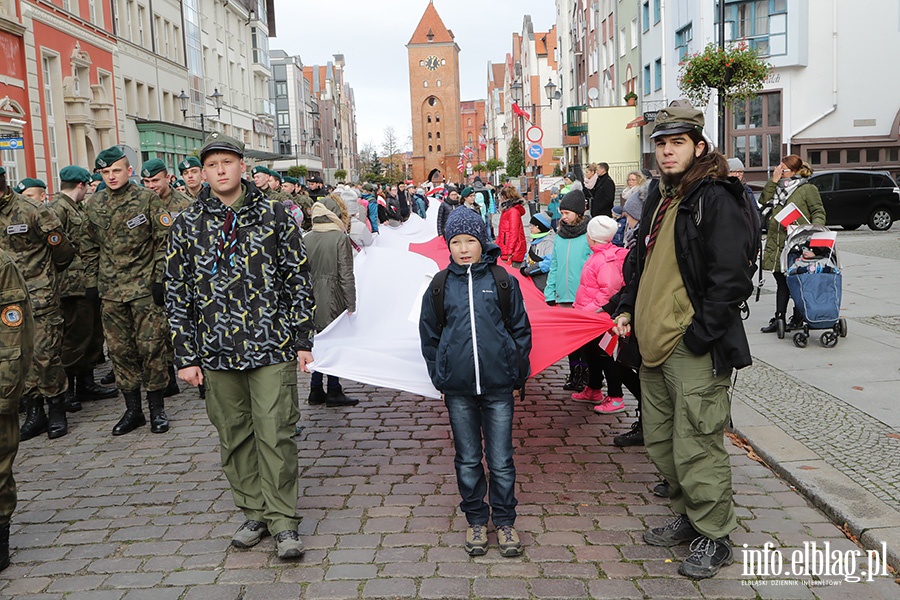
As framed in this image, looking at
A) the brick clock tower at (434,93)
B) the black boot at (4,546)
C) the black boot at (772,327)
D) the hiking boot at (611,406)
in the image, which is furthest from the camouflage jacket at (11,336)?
the brick clock tower at (434,93)

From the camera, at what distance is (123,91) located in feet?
123

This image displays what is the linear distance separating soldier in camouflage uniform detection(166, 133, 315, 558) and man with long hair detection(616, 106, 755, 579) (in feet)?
6.19

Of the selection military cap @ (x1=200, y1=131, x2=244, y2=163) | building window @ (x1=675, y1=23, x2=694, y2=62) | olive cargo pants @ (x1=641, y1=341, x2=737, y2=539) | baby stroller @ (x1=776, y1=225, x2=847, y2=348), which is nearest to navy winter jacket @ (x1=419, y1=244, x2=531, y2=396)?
olive cargo pants @ (x1=641, y1=341, x2=737, y2=539)

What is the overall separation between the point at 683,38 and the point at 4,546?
1453 inches

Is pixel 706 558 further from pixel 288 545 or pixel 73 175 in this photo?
pixel 73 175

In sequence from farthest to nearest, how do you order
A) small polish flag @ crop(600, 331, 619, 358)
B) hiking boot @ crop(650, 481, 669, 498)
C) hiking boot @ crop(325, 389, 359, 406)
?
hiking boot @ crop(325, 389, 359, 406)
small polish flag @ crop(600, 331, 619, 358)
hiking boot @ crop(650, 481, 669, 498)

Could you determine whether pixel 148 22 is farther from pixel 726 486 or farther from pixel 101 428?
pixel 726 486

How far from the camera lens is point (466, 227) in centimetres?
464

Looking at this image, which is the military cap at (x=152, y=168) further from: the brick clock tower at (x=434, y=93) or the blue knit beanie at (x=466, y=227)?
the brick clock tower at (x=434, y=93)

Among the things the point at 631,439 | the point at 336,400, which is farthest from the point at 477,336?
the point at 336,400

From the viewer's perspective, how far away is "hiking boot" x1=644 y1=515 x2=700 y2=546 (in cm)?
464

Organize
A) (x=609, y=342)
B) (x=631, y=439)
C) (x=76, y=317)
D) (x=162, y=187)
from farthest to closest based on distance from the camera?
(x=76, y=317)
(x=162, y=187)
(x=631, y=439)
(x=609, y=342)

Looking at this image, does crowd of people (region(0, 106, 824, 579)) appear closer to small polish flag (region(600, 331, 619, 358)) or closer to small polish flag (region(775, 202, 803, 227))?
small polish flag (region(600, 331, 619, 358))

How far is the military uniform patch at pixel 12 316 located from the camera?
4750 mm
